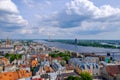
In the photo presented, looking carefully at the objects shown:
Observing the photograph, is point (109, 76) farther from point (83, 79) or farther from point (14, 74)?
point (14, 74)

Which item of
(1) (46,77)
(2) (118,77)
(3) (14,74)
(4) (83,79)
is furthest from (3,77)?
(2) (118,77)

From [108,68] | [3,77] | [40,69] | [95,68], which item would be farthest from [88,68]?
[3,77]

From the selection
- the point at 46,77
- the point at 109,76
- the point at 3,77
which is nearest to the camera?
the point at 46,77

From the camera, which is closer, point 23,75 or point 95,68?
point 23,75

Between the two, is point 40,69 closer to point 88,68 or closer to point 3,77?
point 3,77

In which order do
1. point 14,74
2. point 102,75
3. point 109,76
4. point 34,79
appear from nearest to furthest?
point 34,79 < point 14,74 < point 109,76 < point 102,75

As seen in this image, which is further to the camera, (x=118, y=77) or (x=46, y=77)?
(x=118, y=77)

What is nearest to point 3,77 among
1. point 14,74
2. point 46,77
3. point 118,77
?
point 14,74

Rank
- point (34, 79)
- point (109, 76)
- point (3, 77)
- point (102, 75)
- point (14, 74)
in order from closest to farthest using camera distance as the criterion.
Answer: point (34, 79) < point (3, 77) < point (14, 74) < point (109, 76) < point (102, 75)

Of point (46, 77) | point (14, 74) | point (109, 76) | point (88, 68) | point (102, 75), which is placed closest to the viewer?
point (46, 77)
